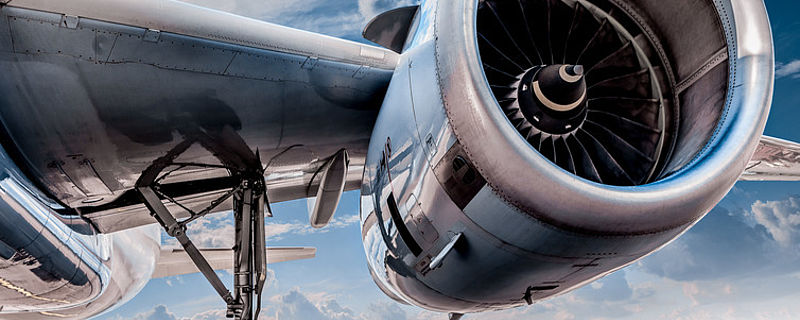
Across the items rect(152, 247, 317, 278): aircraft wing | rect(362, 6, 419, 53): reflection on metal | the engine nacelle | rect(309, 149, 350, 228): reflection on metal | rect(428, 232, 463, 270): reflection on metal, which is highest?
rect(152, 247, 317, 278): aircraft wing

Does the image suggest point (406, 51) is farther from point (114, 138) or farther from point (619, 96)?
point (114, 138)

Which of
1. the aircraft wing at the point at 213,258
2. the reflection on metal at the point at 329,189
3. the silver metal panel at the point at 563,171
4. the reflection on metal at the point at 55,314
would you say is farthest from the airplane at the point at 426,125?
the aircraft wing at the point at 213,258

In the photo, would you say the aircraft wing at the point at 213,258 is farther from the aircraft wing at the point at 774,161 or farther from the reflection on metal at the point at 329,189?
the aircraft wing at the point at 774,161

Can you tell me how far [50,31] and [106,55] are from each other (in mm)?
269

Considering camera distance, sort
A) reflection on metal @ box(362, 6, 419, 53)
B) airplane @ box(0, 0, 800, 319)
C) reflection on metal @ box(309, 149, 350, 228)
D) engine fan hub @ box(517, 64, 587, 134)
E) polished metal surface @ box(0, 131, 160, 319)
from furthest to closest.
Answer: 1. reflection on metal @ box(309, 149, 350, 228)
2. polished metal surface @ box(0, 131, 160, 319)
3. reflection on metal @ box(362, 6, 419, 53)
4. engine fan hub @ box(517, 64, 587, 134)
5. airplane @ box(0, 0, 800, 319)

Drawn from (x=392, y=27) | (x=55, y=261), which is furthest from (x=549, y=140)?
(x=55, y=261)

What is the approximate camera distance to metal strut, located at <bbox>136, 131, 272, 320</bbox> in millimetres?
3529

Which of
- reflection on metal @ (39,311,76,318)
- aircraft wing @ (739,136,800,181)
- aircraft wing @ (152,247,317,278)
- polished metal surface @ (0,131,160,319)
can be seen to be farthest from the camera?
aircraft wing @ (152,247,317,278)

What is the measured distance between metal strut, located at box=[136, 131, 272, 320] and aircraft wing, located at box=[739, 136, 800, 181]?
156 inches

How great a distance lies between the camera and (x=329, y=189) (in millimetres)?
4520

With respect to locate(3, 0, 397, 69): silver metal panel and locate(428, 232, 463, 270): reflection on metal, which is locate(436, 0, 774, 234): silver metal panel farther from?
locate(3, 0, 397, 69): silver metal panel

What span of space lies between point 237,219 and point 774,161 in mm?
4522

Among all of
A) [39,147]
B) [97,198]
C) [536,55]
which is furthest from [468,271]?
[97,198]

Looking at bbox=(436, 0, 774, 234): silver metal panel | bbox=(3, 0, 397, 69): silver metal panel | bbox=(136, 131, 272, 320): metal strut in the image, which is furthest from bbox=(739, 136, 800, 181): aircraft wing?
bbox=(136, 131, 272, 320): metal strut
